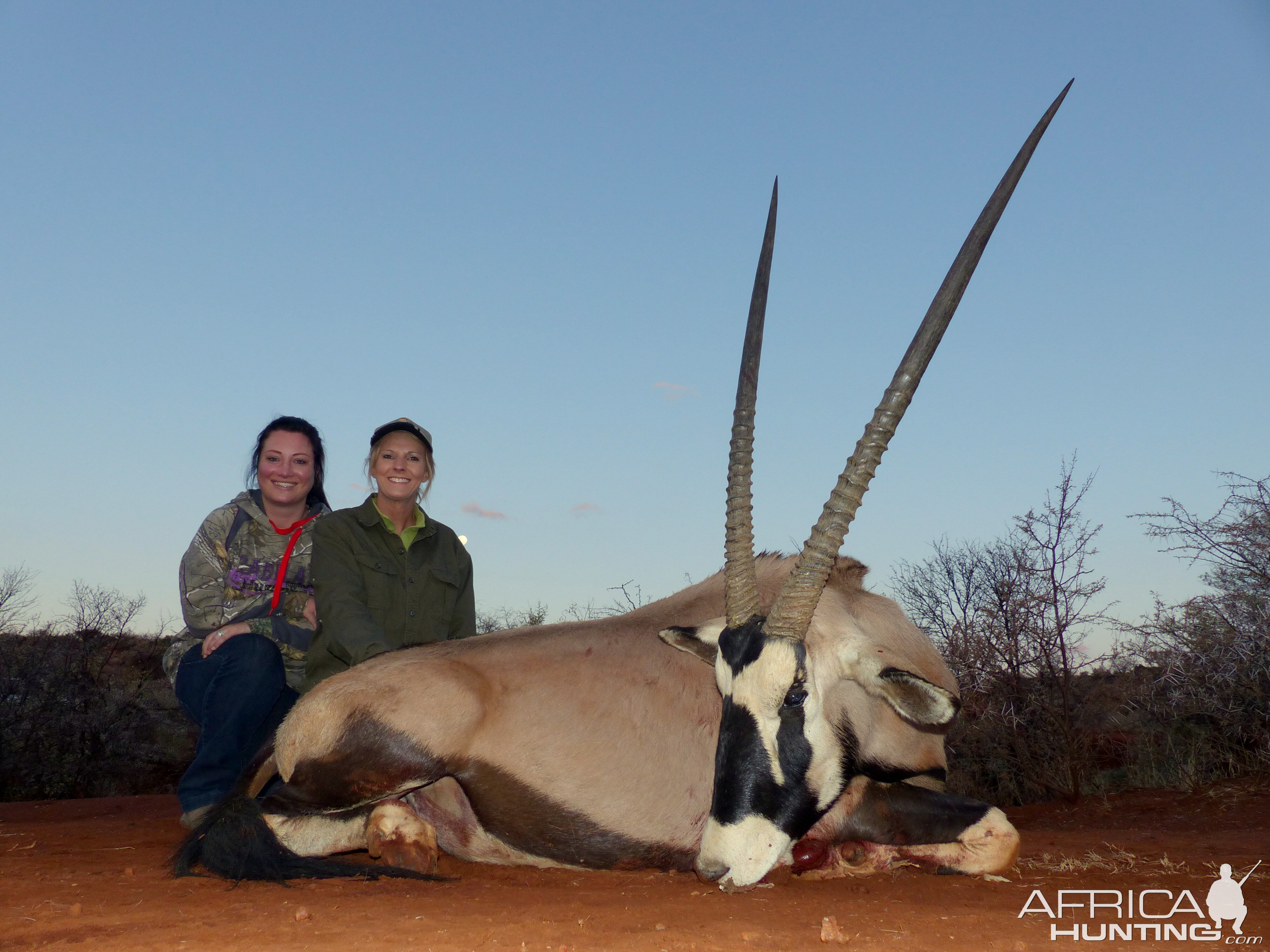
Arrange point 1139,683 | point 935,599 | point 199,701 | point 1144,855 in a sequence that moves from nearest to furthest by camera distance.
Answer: point 1144,855 → point 199,701 → point 1139,683 → point 935,599

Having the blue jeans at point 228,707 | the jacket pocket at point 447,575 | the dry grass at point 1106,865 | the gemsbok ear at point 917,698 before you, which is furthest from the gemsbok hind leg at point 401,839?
the dry grass at point 1106,865

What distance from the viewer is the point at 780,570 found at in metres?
4.86

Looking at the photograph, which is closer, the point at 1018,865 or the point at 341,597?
the point at 1018,865

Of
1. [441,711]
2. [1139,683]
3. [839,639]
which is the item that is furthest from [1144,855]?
[1139,683]

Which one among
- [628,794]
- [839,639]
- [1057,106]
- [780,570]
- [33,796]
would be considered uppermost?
[1057,106]

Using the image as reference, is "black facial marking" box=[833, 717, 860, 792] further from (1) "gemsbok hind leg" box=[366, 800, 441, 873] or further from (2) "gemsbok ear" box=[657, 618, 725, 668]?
(1) "gemsbok hind leg" box=[366, 800, 441, 873]

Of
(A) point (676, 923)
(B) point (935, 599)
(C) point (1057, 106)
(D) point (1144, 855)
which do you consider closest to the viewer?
(A) point (676, 923)

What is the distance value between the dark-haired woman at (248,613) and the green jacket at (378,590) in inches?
10.3

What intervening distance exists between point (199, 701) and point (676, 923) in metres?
3.43

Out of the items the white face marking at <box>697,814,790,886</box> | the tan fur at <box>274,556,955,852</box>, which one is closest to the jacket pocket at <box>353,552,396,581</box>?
the tan fur at <box>274,556,955,852</box>

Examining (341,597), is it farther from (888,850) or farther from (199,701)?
(888,850)

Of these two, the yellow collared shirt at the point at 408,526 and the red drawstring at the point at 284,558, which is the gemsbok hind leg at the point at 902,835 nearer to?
the yellow collared shirt at the point at 408,526

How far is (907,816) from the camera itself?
4.26m

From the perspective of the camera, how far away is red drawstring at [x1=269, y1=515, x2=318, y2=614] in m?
5.55
